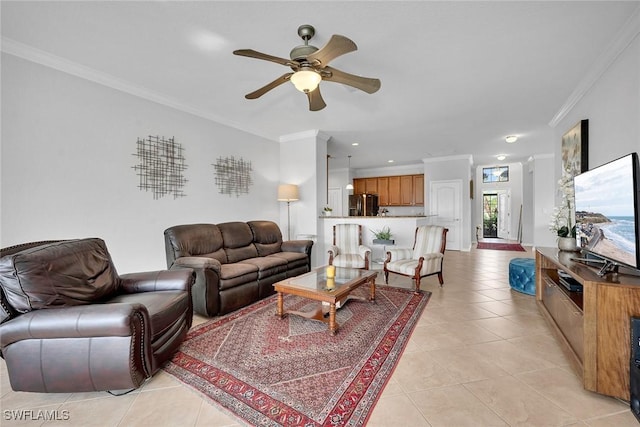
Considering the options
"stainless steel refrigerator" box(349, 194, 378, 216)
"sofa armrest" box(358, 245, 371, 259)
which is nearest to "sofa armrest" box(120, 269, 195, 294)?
"sofa armrest" box(358, 245, 371, 259)

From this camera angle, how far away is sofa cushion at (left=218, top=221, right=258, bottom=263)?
3.71m

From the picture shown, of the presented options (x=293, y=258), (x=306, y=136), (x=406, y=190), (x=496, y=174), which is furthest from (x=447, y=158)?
(x=293, y=258)

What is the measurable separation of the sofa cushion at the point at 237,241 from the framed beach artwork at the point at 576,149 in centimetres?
419

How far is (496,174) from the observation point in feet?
32.7

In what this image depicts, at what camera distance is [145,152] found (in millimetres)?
3225

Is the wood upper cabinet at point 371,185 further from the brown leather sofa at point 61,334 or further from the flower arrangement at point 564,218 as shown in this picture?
the brown leather sofa at point 61,334

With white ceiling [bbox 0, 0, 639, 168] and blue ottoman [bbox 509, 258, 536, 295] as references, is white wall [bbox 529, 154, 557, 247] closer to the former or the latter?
white ceiling [bbox 0, 0, 639, 168]

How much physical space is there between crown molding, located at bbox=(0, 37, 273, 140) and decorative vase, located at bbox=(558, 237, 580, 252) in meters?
4.57

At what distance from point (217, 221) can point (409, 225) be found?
3.38 metres

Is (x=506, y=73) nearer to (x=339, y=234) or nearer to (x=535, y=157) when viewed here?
(x=339, y=234)

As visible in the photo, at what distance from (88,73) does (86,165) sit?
0.93 metres

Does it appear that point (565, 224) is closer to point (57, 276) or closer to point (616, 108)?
point (616, 108)

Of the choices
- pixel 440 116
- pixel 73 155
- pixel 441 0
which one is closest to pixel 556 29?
pixel 441 0

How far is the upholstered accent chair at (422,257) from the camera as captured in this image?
3664mm
